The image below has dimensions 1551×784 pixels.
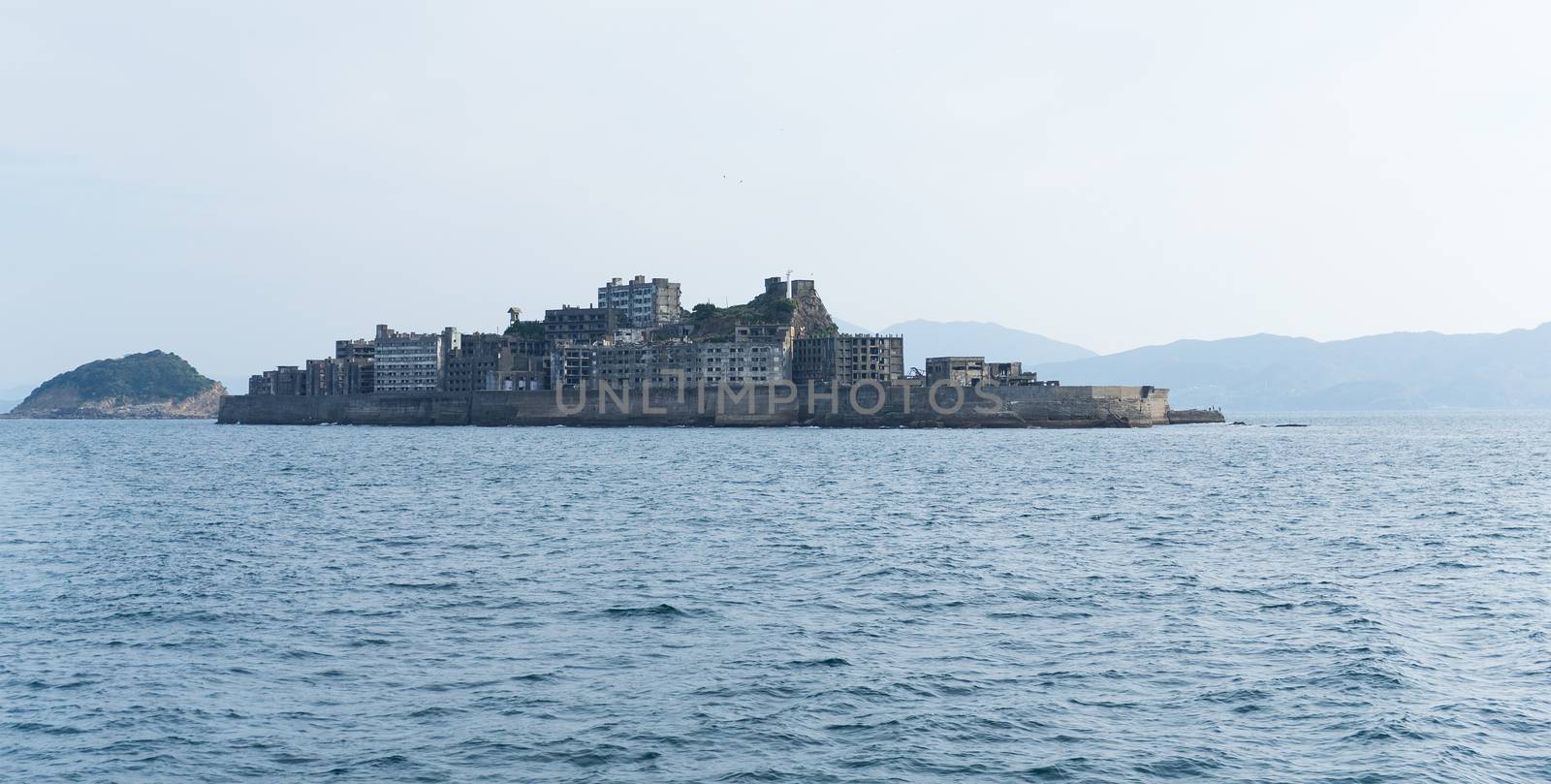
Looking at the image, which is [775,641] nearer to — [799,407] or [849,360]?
[799,407]

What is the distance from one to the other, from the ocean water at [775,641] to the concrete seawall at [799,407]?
313 feet

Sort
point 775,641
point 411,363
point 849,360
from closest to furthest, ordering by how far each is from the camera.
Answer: point 775,641
point 849,360
point 411,363

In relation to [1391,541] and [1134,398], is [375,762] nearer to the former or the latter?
[1391,541]

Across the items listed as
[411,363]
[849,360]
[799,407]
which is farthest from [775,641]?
[411,363]

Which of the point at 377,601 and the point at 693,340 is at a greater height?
the point at 693,340

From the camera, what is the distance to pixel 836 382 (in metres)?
158

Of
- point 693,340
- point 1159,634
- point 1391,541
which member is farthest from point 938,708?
point 693,340

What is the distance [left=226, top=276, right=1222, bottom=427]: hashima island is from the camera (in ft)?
504

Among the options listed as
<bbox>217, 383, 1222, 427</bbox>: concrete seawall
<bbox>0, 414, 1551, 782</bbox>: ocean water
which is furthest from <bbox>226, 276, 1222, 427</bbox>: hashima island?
<bbox>0, 414, 1551, 782</bbox>: ocean water

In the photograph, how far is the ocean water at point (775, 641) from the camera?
1788 cm

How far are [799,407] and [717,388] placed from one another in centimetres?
1076

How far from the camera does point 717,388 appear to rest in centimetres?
16200

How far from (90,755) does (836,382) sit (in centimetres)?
14098

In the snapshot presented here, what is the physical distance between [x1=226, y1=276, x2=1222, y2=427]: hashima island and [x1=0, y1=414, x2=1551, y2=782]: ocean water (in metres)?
96.9
